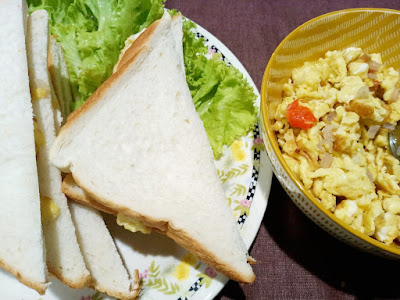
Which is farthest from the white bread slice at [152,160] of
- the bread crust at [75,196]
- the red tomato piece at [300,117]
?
the red tomato piece at [300,117]

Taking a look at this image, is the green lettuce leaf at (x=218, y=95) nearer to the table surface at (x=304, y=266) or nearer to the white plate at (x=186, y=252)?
the white plate at (x=186, y=252)

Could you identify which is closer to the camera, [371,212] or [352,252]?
[371,212]

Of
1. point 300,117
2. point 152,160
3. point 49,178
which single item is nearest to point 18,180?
point 49,178

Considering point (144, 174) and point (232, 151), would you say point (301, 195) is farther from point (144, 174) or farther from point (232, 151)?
point (144, 174)

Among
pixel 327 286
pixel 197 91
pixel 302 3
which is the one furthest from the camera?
pixel 302 3

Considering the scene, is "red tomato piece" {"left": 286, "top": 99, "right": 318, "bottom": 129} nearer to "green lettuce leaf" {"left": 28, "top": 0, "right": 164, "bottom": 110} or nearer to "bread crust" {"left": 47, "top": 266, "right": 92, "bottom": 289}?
"green lettuce leaf" {"left": 28, "top": 0, "right": 164, "bottom": 110}

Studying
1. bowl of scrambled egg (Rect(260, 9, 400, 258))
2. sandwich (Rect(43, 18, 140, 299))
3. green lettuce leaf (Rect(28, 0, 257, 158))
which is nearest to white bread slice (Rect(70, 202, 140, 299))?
sandwich (Rect(43, 18, 140, 299))

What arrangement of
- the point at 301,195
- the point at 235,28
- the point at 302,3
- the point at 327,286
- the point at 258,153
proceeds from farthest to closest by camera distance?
the point at 302,3, the point at 235,28, the point at 258,153, the point at 327,286, the point at 301,195

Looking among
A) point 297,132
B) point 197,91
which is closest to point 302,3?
point 197,91
